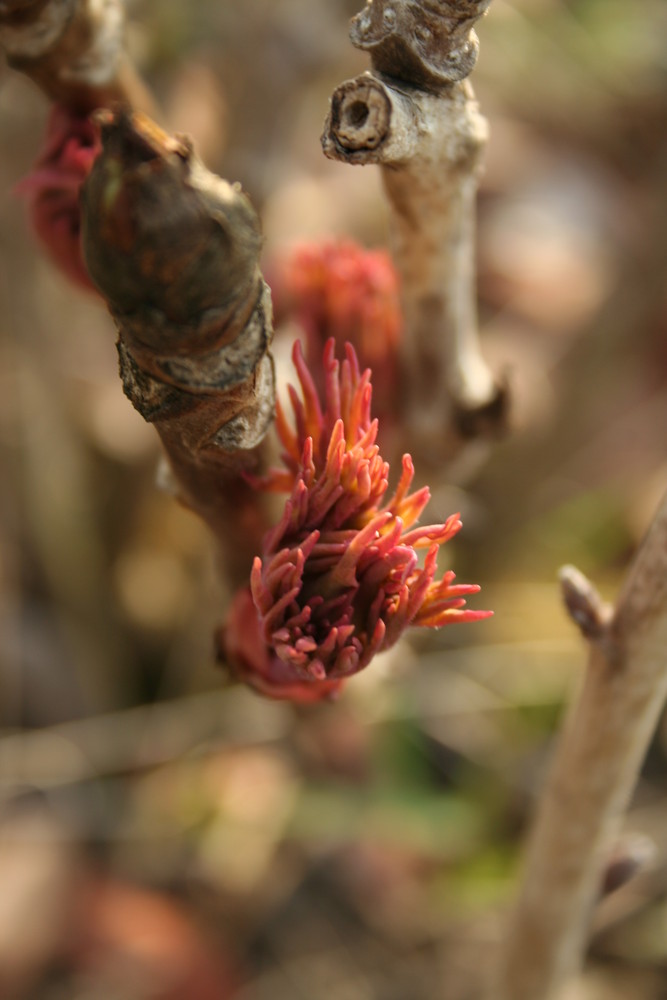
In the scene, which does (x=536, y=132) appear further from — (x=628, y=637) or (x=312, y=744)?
(x=628, y=637)

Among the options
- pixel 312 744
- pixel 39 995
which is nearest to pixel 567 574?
pixel 312 744

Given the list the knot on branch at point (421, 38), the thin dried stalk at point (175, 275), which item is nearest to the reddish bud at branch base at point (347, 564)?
the thin dried stalk at point (175, 275)

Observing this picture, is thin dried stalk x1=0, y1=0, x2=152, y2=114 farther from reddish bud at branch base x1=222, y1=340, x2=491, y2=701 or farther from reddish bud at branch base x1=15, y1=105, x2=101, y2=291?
reddish bud at branch base x1=222, y1=340, x2=491, y2=701

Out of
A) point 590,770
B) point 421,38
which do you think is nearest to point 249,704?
point 590,770

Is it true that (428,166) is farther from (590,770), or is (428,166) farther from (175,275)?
(590,770)

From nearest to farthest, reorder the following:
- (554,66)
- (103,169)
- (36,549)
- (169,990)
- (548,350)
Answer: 1. (103,169)
2. (169,990)
3. (36,549)
4. (548,350)
5. (554,66)

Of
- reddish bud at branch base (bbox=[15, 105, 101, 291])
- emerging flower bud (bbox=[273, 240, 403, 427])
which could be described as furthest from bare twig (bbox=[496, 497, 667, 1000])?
reddish bud at branch base (bbox=[15, 105, 101, 291])
